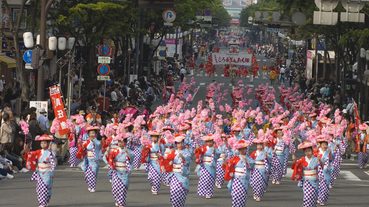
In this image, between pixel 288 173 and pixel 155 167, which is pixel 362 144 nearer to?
pixel 288 173

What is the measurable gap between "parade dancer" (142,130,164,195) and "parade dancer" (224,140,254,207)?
11.1 feet

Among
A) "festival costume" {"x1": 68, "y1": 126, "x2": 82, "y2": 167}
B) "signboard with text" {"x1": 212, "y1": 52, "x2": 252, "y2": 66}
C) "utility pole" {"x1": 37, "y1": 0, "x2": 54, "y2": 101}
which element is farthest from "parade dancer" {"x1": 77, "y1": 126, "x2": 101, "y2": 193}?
"signboard with text" {"x1": 212, "y1": 52, "x2": 252, "y2": 66}

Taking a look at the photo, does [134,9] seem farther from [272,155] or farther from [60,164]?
[272,155]

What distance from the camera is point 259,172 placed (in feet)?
77.7

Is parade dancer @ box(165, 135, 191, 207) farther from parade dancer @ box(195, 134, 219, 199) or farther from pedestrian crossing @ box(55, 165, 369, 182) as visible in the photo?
pedestrian crossing @ box(55, 165, 369, 182)

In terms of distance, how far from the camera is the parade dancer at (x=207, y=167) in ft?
77.0

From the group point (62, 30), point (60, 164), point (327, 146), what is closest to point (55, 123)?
point (60, 164)

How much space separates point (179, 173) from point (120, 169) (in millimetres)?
1313

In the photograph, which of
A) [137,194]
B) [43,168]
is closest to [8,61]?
[137,194]

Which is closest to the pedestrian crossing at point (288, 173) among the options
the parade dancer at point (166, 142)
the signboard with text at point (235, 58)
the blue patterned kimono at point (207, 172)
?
the parade dancer at point (166, 142)

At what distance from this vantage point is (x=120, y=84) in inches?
2156

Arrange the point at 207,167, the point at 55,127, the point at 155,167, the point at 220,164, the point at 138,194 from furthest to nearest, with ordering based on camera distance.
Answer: the point at 55,127
the point at 220,164
the point at 155,167
the point at 138,194
the point at 207,167

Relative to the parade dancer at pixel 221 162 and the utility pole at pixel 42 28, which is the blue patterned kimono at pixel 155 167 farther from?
the utility pole at pixel 42 28

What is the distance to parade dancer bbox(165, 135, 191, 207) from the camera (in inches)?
817
